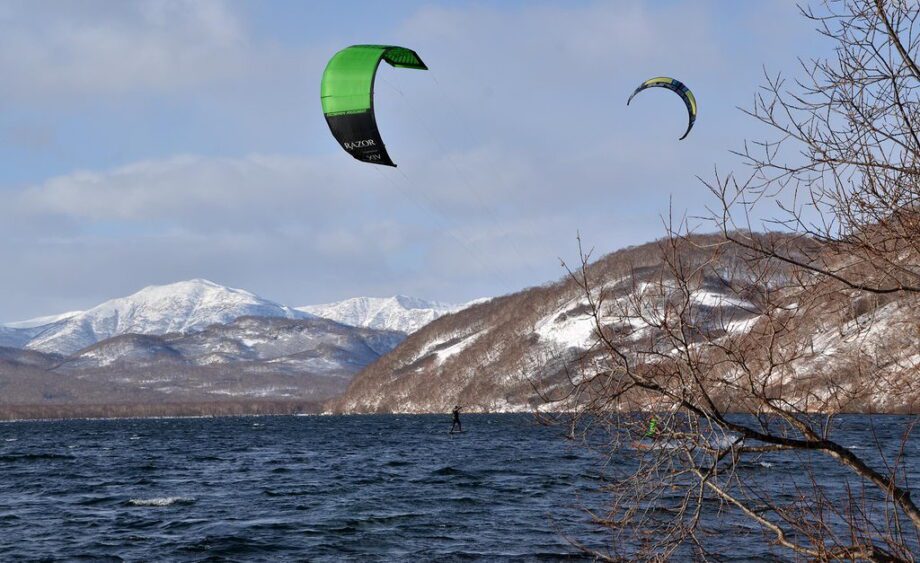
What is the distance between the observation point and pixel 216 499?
34.7 m

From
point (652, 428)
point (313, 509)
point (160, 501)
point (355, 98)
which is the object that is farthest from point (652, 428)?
point (160, 501)

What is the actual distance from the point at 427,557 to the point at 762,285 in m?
16.1

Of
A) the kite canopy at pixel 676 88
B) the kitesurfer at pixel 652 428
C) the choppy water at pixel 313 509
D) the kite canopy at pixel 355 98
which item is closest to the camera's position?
the kitesurfer at pixel 652 428

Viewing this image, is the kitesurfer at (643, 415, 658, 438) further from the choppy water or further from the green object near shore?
the choppy water

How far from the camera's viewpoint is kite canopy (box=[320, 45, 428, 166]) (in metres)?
25.5

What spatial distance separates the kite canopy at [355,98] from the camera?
25516 millimetres

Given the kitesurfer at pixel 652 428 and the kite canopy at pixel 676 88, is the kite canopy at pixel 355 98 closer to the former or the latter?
the kite canopy at pixel 676 88

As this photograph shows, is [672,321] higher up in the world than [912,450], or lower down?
higher up

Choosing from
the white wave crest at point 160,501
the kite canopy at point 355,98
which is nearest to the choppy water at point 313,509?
the white wave crest at point 160,501

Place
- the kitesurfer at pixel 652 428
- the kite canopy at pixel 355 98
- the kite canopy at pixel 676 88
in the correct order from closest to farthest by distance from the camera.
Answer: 1. the kitesurfer at pixel 652 428
2. the kite canopy at pixel 355 98
3. the kite canopy at pixel 676 88

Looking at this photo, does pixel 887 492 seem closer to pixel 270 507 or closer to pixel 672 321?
pixel 672 321

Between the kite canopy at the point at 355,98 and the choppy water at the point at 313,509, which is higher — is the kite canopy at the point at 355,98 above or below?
above

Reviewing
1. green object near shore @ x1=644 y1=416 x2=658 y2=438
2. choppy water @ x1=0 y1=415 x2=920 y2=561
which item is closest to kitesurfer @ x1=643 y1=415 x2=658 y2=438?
green object near shore @ x1=644 y1=416 x2=658 y2=438

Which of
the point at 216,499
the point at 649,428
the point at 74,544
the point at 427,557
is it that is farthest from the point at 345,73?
the point at 649,428
